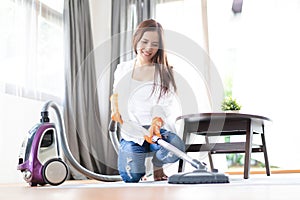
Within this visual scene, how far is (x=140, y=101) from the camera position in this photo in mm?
2518

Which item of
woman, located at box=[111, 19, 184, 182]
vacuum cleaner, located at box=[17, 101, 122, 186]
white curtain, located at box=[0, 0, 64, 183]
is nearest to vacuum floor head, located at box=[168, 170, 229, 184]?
vacuum cleaner, located at box=[17, 101, 122, 186]

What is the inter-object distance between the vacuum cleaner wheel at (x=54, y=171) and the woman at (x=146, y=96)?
50 cm

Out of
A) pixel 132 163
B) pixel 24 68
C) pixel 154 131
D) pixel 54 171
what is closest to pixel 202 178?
pixel 154 131

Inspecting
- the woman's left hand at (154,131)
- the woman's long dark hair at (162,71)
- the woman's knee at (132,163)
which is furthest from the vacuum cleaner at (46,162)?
the woman's knee at (132,163)

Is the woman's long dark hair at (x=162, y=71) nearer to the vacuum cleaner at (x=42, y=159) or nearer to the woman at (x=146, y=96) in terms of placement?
the woman at (x=146, y=96)

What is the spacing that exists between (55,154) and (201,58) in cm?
231

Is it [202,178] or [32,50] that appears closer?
[202,178]

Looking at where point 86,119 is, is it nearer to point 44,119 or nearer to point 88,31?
point 88,31

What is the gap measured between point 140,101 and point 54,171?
0.76m

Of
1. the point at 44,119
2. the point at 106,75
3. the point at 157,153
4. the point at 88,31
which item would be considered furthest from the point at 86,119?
the point at 44,119

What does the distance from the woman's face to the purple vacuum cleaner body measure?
732 mm

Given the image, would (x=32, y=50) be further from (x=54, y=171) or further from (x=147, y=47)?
(x=54, y=171)

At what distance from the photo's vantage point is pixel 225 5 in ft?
14.5

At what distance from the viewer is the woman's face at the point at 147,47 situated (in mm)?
2484
